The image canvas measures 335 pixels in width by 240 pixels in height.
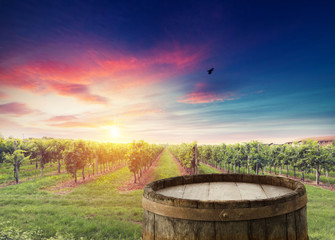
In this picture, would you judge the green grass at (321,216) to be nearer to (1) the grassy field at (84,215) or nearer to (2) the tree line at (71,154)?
(1) the grassy field at (84,215)

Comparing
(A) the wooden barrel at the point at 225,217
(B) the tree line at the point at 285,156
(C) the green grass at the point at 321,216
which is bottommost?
(C) the green grass at the point at 321,216

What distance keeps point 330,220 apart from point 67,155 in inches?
778

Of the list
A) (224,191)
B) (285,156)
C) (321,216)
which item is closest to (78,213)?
(224,191)

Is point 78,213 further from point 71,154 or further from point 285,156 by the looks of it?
point 285,156

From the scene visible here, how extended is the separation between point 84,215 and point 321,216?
10.8 meters

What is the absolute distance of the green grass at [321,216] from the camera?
7.96m

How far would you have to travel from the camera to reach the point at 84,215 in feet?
33.2

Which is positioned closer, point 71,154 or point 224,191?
point 224,191

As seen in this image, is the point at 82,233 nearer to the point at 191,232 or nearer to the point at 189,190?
the point at 189,190

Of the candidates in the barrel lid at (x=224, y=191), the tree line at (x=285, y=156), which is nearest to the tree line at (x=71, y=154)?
the tree line at (x=285, y=156)

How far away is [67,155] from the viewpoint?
20.6 meters

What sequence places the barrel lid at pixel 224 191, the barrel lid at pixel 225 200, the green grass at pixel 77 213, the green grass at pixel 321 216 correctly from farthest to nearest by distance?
1. the green grass at pixel 77 213
2. the green grass at pixel 321 216
3. the barrel lid at pixel 224 191
4. the barrel lid at pixel 225 200

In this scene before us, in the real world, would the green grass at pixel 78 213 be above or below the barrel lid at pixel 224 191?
below

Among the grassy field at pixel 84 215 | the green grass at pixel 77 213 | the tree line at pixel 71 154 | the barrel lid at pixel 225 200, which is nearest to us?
the barrel lid at pixel 225 200
